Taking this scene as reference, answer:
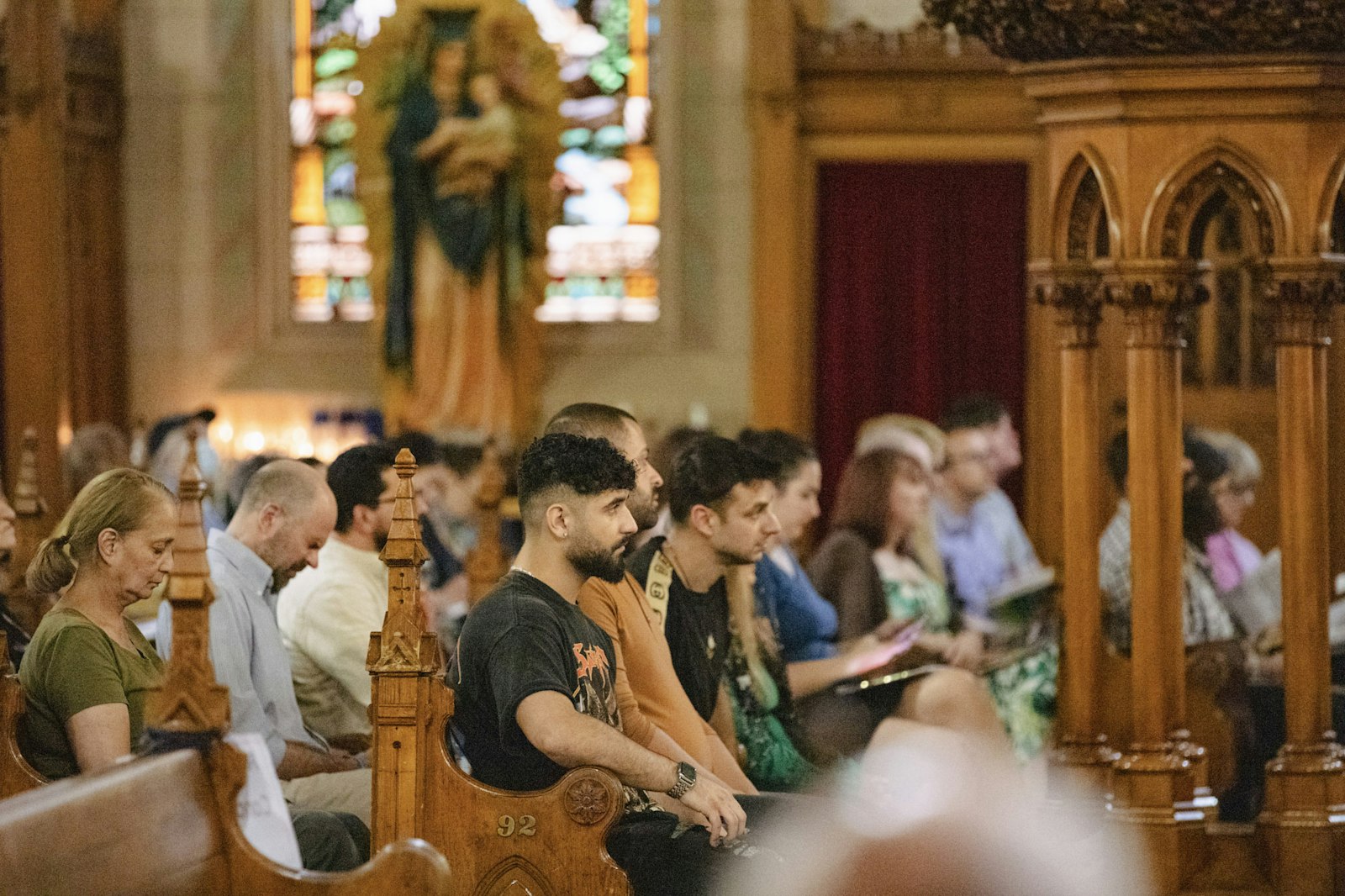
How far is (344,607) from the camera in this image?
5.11 m

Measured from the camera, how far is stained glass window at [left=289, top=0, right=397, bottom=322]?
1133 centimetres

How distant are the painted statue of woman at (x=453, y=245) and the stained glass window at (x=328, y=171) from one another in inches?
35.9

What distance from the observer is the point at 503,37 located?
10.4 metres

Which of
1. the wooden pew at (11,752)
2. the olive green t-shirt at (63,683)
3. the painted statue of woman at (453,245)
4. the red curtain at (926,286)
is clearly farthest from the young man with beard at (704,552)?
A: the painted statue of woman at (453,245)

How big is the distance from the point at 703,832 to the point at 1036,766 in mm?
2350

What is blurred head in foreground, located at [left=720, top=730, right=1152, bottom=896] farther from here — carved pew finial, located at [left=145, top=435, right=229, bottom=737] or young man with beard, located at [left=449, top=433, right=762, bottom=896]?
carved pew finial, located at [left=145, top=435, right=229, bottom=737]

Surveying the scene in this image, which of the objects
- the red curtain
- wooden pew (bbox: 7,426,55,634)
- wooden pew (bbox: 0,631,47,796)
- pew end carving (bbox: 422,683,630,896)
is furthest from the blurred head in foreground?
the red curtain

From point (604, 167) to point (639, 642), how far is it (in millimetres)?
6906

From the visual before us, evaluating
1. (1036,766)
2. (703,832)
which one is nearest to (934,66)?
(1036,766)

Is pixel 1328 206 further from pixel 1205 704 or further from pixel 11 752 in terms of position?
pixel 11 752

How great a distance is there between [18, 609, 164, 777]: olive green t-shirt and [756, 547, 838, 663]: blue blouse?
7.38ft

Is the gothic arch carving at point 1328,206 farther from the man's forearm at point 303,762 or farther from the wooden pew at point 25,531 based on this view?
the wooden pew at point 25,531

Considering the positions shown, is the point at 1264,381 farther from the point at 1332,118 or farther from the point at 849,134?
the point at 1332,118

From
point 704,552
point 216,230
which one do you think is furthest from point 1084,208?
point 216,230
